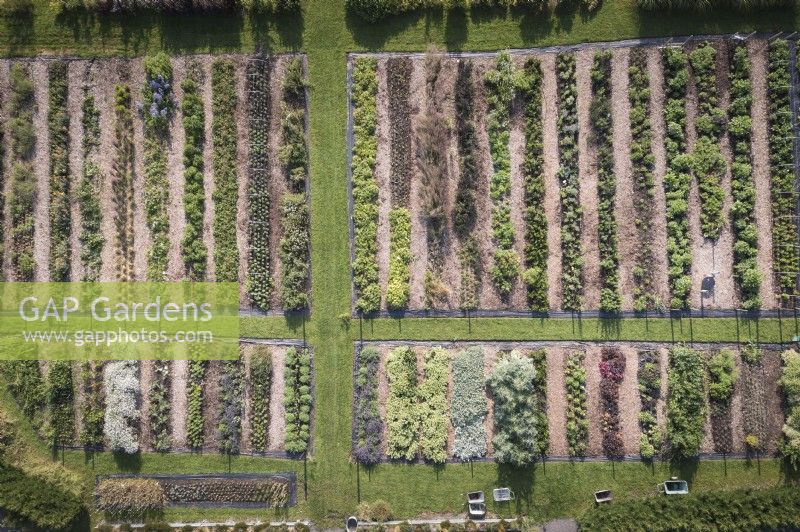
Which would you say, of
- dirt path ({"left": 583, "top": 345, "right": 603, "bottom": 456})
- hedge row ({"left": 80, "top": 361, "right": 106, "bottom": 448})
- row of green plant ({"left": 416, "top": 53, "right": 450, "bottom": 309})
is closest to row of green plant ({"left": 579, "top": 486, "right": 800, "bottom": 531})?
dirt path ({"left": 583, "top": 345, "right": 603, "bottom": 456})

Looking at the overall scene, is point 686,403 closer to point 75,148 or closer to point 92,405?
point 92,405

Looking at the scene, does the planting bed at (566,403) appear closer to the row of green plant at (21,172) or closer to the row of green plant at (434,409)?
the row of green plant at (434,409)

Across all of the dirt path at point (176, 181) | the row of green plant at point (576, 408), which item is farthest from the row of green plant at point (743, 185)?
the dirt path at point (176, 181)

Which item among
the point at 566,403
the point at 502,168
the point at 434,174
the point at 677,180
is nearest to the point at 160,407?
the point at 434,174

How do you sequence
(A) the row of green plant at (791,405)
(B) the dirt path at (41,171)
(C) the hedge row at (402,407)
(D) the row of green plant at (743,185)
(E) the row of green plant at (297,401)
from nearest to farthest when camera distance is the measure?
1. (A) the row of green plant at (791,405)
2. (D) the row of green plant at (743,185)
3. (C) the hedge row at (402,407)
4. (E) the row of green plant at (297,401)
5. (B) the dirt path at (41,171)

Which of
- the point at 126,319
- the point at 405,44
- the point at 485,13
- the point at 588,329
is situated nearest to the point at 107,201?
the point at 126,319

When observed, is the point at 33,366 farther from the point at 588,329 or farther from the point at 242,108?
the point at 588,329
